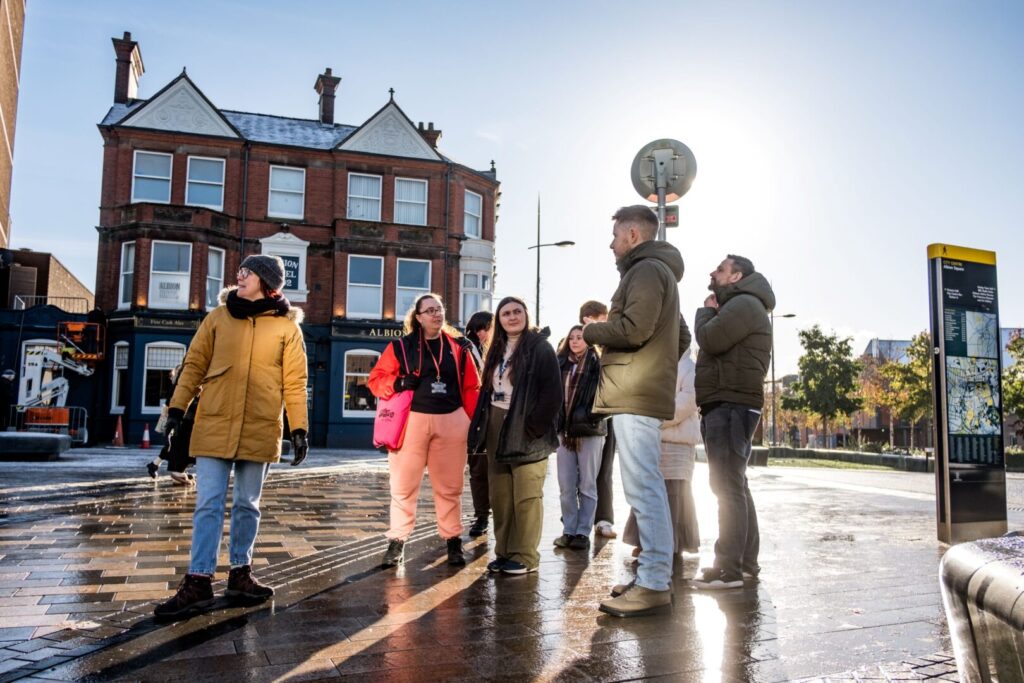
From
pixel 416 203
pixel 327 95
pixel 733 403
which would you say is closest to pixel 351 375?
pixel 416 203

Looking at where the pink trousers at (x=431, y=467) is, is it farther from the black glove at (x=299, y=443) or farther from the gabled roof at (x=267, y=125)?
the gabled roof at (x=267, y=125)

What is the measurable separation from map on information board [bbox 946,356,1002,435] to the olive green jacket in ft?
13.4

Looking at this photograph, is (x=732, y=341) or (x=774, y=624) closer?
(x=774, y=624)

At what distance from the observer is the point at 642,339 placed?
427 centimetres

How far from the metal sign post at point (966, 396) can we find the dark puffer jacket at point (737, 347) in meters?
2.93

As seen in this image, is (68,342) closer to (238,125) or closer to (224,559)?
(238,125)

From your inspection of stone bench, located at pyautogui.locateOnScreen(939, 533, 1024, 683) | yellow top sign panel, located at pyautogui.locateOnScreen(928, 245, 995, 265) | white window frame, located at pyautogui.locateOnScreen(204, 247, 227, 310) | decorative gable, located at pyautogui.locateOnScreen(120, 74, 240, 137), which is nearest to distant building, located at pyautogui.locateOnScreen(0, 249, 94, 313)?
white window frame, located at pyautogui.locateOnScreen(204, 247, 227, 310)

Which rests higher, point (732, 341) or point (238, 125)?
point (238, 125)

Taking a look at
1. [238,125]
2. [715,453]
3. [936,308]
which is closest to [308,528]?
[715,453]

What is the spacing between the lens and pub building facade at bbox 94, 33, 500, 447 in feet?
89.9

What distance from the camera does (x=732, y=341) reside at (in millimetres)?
5047

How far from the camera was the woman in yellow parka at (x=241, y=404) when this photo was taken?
430 cm

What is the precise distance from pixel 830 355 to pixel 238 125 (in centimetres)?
3066

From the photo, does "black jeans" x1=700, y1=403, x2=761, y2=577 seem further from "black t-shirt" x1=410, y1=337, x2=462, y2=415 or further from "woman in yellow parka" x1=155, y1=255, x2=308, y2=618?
"woman in yellow parka" x1=155, y1=255, x2=308, y2=618
